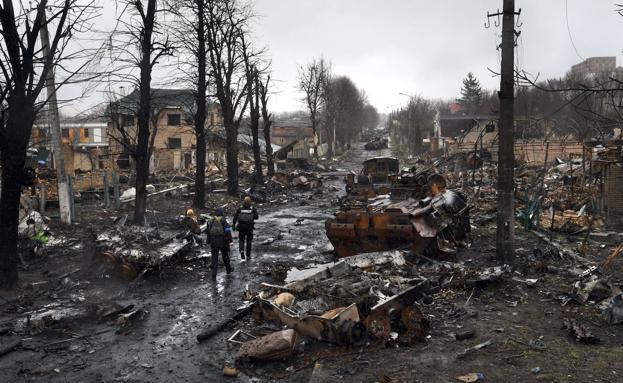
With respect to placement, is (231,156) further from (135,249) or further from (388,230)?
(388,230)

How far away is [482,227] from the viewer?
15.2m

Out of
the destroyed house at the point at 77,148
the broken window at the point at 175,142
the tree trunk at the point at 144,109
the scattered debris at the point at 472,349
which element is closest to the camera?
the scattered debris at the point at 472,349

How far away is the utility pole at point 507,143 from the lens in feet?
32.4

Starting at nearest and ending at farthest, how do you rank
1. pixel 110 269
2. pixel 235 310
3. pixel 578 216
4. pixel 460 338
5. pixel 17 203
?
pixel 460 338 → pixel 235 310 → pixel 17 203 → pixel 110 269 → pixel 578 216

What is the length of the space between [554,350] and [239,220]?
7.68 metres

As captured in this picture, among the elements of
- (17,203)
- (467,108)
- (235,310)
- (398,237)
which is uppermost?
(467,108)

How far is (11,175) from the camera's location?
912 centimetres

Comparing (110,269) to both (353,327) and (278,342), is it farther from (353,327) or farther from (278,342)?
(353,327)

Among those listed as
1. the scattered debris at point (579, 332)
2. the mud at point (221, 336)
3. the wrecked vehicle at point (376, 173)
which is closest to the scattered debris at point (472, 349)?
the mud at point (221, 336)

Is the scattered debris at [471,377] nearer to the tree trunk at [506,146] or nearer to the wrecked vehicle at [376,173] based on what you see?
the tree trunk at [506,146]

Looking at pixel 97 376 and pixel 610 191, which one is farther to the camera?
pixel 610 191

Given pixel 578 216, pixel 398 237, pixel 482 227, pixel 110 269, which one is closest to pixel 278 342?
pixel 398 237

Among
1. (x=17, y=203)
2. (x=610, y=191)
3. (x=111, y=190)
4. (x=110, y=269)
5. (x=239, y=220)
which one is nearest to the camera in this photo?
(x=17, y=203)

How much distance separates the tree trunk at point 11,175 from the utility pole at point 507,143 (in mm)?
9695
